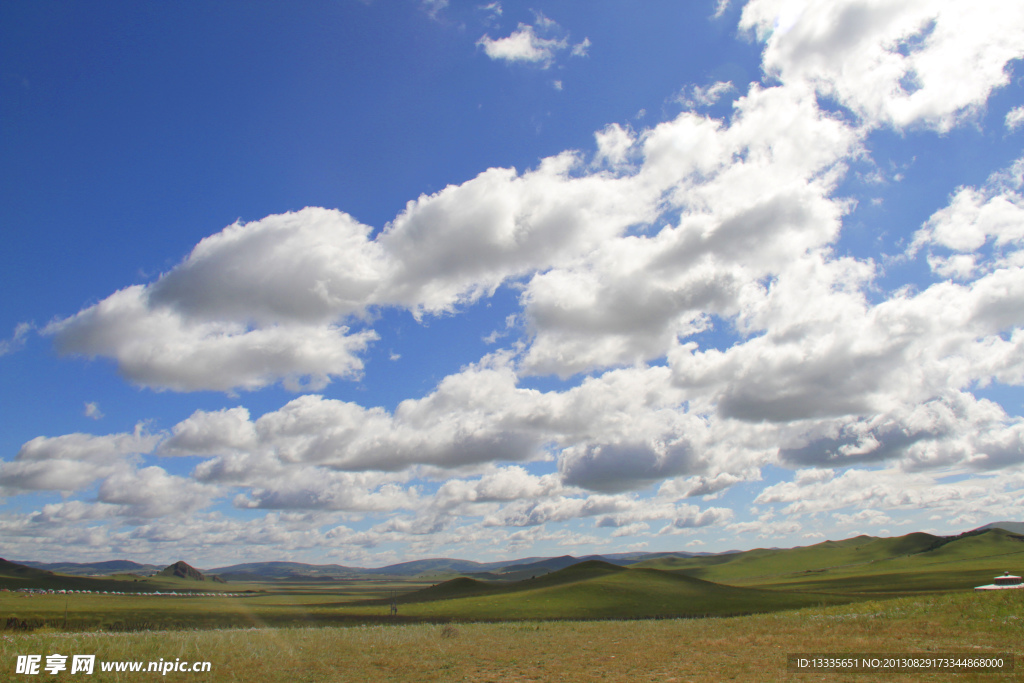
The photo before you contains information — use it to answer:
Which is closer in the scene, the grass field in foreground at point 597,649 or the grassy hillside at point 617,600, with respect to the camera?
the grass field in foreground at point 597,649

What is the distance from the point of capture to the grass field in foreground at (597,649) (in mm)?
23438

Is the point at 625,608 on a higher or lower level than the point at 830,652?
lower

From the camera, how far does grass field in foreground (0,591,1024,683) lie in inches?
923

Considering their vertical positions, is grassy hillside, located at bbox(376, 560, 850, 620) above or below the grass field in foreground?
below

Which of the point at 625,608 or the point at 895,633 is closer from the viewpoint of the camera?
the point at 895,633

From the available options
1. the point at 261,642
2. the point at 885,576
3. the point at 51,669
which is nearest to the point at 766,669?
the point at 51,669

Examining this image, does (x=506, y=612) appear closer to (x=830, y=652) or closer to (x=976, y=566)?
(x=830, y=652)

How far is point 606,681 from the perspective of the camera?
2195 centimetres

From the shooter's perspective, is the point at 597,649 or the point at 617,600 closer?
the point at 597,649

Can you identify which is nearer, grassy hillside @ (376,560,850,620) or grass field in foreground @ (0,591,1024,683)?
grass field in foreground @ (0,591,1024,683)

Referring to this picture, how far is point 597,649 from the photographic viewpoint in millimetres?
34031

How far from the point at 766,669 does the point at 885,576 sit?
18854cm

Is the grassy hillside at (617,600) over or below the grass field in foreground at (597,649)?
below

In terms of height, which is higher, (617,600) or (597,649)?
(597,649)
